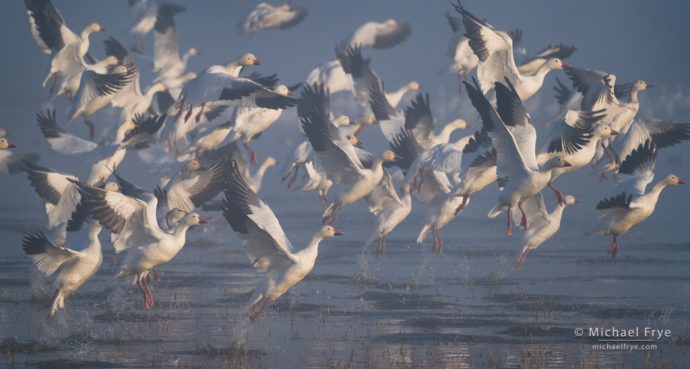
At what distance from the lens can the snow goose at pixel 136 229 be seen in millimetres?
10578

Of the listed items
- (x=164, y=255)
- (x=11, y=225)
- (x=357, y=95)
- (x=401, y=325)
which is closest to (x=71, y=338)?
(x=164, y=255)

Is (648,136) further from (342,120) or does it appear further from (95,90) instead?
(95,90)

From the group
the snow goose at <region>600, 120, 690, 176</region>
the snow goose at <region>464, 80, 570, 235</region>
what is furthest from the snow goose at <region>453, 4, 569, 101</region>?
the snow goose at <region>464, 80, 570, 235</region>

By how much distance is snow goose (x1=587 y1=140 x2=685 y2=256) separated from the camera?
12375 mm

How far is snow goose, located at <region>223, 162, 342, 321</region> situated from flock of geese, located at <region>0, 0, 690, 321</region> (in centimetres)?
2

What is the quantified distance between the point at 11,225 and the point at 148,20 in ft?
16.9

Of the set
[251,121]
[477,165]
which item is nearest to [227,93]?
[251,121]

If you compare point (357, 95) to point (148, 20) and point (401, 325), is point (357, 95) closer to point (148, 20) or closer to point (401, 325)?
point (148, 20)

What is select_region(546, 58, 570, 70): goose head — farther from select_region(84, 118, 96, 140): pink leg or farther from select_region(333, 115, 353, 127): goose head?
select_region(84, 118, 96, 140): pink leg

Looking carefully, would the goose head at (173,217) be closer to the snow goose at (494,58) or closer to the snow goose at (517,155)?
the snow goose at (517,155)

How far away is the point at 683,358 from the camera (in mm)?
9172

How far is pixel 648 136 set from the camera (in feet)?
48.4

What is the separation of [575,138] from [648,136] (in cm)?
224

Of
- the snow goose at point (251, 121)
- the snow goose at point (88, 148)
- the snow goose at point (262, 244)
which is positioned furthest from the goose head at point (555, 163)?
the snow goose at point (251, 121)
